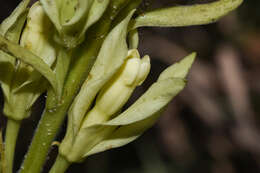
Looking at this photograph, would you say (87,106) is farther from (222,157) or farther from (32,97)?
(222,157)

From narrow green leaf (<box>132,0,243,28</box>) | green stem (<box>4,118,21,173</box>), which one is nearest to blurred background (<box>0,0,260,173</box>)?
green stem (<box>4,118,21,173</box>)

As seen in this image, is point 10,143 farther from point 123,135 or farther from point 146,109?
point 146,109

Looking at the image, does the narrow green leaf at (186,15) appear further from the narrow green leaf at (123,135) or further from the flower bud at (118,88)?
the narrow green leaf at (123,135)

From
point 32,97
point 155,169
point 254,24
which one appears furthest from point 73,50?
point 254,24

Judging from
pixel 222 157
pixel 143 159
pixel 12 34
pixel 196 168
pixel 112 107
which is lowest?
pixel 222 157

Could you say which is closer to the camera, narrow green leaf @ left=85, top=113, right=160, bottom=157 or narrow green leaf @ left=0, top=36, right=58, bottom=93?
narrow green leaf @ left=0, top=36, right=58, bottom=93

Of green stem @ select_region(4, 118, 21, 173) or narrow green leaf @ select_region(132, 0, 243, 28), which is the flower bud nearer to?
narrow green leaf @ select_region(132, 0, 243, 28)
